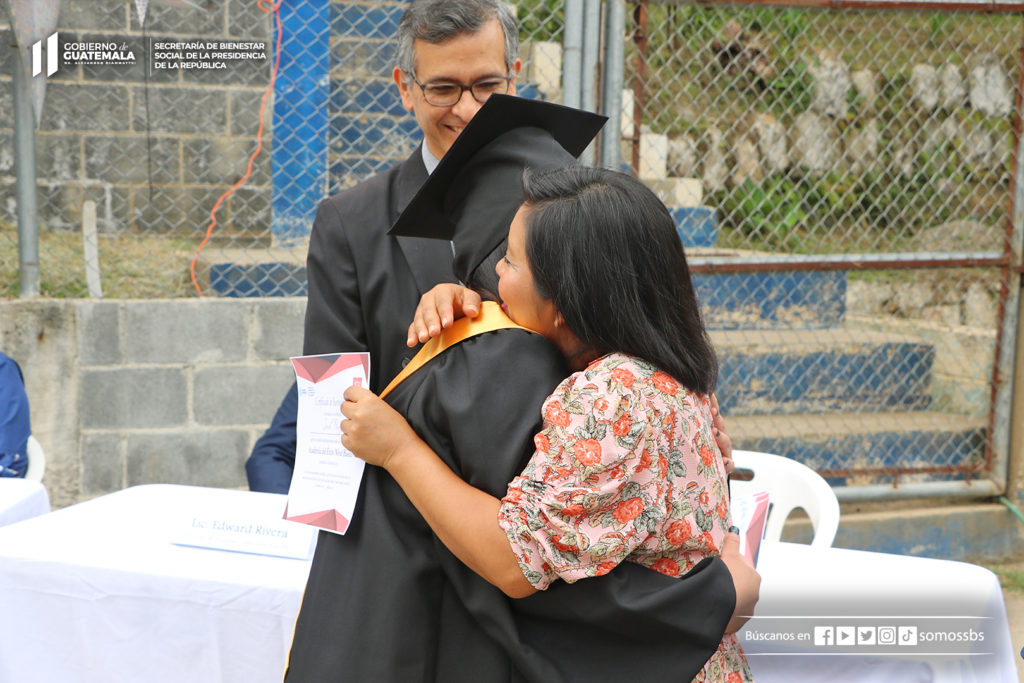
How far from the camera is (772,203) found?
25.6 ft

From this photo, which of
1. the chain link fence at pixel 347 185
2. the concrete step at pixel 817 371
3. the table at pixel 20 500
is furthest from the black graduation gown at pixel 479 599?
the concrete step at pixel 817 371

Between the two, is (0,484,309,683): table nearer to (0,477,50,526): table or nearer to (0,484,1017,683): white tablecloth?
(0,484,1017,683): white tablecloth

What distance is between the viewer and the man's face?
1.76 metres

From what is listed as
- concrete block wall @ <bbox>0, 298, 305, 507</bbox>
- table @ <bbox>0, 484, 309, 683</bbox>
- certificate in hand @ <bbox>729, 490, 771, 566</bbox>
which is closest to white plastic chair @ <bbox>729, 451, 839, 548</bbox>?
certificate in hand @ <bbox>729, 490, 771, 566</bbox>

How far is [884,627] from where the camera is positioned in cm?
187

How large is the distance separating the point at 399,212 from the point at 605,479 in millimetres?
692

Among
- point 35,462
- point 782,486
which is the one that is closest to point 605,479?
point 782,486

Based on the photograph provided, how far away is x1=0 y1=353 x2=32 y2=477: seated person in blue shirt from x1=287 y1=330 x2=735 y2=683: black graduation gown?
209 centimetres

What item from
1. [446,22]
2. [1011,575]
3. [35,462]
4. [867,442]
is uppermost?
[446,22]

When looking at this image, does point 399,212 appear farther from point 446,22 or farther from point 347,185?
point 347,185

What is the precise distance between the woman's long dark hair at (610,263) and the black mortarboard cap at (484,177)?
0.13 metres

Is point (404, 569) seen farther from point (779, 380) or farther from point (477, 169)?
point (779, 380)

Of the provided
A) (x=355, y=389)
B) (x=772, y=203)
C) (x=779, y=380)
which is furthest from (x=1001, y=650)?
(x=772, y=203)

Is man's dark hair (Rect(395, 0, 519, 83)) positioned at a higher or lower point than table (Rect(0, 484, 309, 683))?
higher
